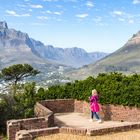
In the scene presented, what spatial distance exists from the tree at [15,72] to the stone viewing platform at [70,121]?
13.1 metres

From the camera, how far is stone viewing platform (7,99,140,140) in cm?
1739

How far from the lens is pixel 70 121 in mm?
25938

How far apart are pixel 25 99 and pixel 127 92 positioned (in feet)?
25.6

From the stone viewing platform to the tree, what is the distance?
42.9 feet

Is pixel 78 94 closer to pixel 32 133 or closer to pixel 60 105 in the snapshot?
pixel 60 105

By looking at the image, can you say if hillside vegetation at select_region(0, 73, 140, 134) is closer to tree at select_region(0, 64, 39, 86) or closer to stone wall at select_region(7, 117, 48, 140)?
stone wall at select_region(7, 117, 48, 140)

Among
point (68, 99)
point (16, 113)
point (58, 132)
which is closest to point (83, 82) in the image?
point (68, 99)

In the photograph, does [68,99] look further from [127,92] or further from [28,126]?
[28,126]

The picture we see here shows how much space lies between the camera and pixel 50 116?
22.0 metres

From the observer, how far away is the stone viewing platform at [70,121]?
57.1ft

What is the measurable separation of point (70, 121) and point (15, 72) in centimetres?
1778

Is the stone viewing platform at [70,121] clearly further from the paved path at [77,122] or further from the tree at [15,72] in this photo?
the tree at [15,72]

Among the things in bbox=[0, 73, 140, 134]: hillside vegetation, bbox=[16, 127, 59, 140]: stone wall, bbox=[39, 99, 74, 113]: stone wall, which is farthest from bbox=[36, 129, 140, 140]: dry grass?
bbox=[39, 99, 74, 113]: stone wall

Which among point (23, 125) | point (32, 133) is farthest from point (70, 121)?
point (32, 133)
